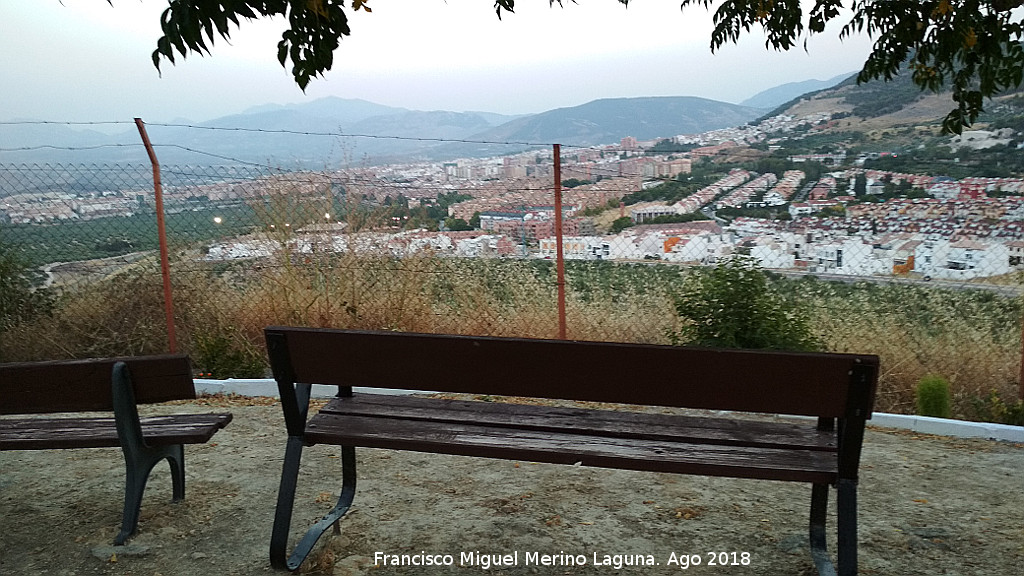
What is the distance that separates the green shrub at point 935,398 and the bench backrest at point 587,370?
3.18 meters

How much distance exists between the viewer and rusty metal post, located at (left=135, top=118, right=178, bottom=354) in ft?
20.9

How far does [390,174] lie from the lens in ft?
26.6

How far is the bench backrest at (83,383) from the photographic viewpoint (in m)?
3.33

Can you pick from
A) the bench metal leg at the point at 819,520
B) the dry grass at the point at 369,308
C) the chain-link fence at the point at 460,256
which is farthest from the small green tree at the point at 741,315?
the bench metal leg at the point at 819,520

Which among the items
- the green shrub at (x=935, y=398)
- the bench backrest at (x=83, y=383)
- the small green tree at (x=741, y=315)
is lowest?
the green shrub at (x=935, y=398)

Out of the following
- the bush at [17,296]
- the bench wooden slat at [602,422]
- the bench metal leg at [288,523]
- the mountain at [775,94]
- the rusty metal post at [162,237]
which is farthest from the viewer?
the mountain at [775,94]

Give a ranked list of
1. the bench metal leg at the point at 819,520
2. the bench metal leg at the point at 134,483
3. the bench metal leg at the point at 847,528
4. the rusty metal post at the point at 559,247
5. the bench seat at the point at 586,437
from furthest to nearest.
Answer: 1. the rusty metal post at the point at 559,247
2. the bench metal leg at the point at 134,483
3. the bench metal leg at the point at 819,520
4. the bench seat at the point at 586,437
5. the bench metal leg at the point at 847,528

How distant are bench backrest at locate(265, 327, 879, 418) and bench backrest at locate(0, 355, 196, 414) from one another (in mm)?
658

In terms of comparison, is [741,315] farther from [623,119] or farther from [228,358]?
[623,119]

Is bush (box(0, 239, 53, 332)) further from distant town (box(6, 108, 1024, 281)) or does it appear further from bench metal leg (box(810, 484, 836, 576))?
bench metal leg (box(810, 484, 836, 576))

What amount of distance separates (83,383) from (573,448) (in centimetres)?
210

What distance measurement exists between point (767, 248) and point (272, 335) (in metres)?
5.23

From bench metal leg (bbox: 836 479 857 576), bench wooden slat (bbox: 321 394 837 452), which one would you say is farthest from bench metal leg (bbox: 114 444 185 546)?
bench metal leg (bbox: 836 479 857 576)

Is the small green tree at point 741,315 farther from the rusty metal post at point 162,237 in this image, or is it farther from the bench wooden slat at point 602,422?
the rusty metal post at point 162,237
